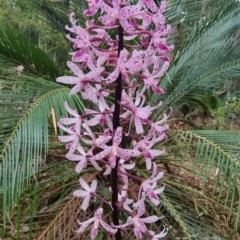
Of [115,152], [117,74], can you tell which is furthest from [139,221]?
[117,74]

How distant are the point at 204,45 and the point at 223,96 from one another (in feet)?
18.2

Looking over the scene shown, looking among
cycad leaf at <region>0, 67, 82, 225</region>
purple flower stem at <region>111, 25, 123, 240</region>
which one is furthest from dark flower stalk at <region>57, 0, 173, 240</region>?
cycad leaf at <region>0, 67, 82, 225</region>

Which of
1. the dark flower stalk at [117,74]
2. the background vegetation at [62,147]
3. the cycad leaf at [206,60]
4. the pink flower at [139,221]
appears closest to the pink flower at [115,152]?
the dark flower stalk at [117,74]

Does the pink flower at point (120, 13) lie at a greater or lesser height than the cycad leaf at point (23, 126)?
greater

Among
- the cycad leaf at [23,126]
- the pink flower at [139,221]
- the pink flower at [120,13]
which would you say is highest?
the pink flower at [120,13]

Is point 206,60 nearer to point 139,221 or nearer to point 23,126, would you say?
point 23,126

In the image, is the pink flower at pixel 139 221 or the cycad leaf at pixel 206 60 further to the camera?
the cycad leaf at pixel 206 60

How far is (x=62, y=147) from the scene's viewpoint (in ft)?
10.1

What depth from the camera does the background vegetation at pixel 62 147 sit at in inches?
83.4

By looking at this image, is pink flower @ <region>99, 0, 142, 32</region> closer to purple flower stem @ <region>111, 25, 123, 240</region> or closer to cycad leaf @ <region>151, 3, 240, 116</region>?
purple flower stem @ <region>111, 25, 123, 240</region>

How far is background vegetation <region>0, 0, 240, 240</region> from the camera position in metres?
2.12

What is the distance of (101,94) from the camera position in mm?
1278

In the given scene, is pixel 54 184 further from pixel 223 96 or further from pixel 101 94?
pixel 223 96

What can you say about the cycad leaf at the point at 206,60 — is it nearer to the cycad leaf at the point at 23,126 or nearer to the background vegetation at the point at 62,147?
the background vegetation at the point at 62,147
